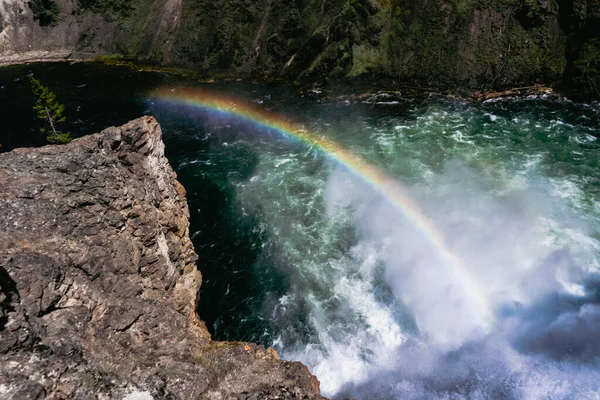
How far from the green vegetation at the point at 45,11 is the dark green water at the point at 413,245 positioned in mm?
66848

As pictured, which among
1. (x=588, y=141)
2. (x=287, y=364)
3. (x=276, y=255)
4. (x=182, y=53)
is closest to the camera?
(x=287, y=364)

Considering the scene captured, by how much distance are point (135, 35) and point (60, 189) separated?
106285mm

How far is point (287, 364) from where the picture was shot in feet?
64.3

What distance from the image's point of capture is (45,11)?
383ft

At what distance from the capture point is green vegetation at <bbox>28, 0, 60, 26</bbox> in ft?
382

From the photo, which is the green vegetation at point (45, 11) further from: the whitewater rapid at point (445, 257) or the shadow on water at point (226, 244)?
the whitewater rapid at point (445, 257)

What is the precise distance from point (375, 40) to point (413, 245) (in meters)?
56.2

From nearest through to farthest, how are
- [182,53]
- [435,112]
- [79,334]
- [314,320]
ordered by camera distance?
[79,334]
[314,320]
[435,112]
[182,53]

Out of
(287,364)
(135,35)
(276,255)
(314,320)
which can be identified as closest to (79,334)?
(287,364)

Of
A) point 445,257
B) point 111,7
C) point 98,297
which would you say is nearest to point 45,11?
point 111,7

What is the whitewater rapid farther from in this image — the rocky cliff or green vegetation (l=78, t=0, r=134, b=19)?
green vegetation (l=78, t=0, r=134, b=19)

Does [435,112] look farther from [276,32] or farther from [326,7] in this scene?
[276,32]

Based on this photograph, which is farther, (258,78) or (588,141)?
(258,78)

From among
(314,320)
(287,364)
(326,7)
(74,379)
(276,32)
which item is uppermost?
(326,7)
